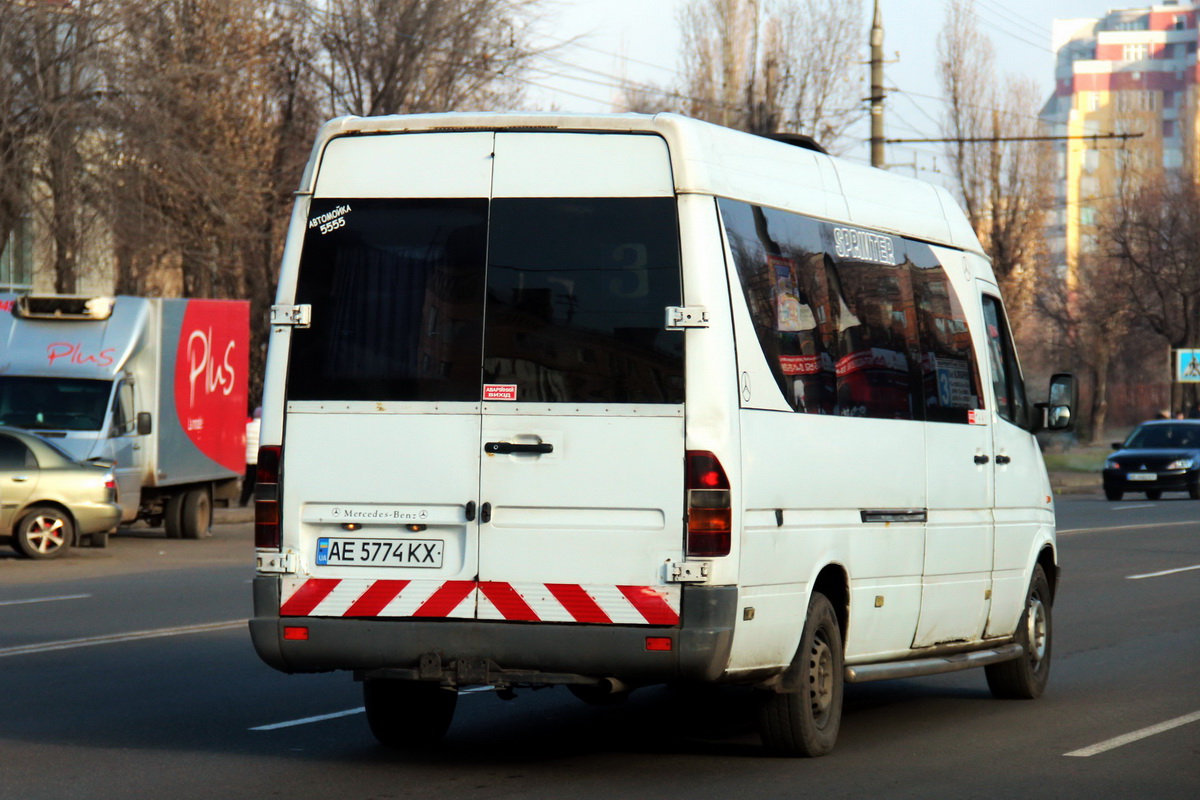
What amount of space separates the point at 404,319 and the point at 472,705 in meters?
2.99

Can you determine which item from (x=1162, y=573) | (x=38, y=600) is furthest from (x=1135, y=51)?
(x=38, y=600)

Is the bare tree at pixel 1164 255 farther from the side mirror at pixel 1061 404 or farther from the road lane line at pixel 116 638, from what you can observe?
the side mirror at pixel 1061 404

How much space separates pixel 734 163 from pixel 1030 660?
160 inches

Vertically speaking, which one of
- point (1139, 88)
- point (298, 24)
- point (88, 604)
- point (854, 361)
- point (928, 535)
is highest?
point (1139, 88)

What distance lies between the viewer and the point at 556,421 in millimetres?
7152

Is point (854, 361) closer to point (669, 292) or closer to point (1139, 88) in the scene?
point (669, 292)

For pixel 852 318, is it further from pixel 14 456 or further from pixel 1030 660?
pixel 14 456

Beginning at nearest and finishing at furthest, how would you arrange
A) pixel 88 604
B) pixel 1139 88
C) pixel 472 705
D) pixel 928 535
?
pixel 928 535
pixel 472 705
pixel 88 604
pixel 1139 88

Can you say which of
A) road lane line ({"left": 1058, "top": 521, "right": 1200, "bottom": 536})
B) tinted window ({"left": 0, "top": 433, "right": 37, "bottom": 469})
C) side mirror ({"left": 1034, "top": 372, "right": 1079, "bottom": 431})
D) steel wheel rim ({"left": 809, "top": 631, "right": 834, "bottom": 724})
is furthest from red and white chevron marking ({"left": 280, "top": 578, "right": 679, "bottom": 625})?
road lane line ({"left": 1058, "top": 521, "right": 1200, "bottom": 536})

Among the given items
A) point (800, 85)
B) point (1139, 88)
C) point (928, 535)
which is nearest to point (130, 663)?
point (928, 535)

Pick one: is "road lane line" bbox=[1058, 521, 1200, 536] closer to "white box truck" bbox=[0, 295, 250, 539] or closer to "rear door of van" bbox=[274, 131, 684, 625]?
"white box truck" bbox=[0, 295, 250, 539]

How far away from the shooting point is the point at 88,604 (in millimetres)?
14758

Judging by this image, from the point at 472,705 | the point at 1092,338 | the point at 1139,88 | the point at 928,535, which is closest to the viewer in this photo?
the point at 928,535

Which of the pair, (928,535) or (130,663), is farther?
(130,663)
